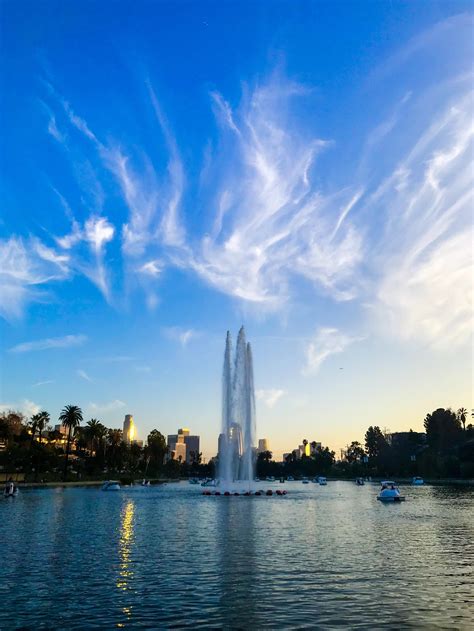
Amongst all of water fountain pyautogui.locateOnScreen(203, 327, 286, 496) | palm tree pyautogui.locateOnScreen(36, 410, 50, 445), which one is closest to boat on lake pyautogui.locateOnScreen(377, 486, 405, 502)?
water fountain pyautogui.locateOnScreen(203, 327, 286, 496)

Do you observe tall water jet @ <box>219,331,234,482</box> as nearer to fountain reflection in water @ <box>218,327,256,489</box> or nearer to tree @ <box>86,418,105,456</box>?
fountain reflection in water @ <box>218,327,256,489</box>

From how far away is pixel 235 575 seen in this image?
29.6m

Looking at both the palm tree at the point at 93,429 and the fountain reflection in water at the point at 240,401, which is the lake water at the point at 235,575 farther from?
the palm tree at the point at 93,429

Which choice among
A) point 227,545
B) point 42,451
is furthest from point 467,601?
point 42,451

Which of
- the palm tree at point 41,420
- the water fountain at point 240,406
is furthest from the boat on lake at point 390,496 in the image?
the palm tree at point 41,420

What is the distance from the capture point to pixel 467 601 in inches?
949

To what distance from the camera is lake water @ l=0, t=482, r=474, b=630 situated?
21766 millimetres

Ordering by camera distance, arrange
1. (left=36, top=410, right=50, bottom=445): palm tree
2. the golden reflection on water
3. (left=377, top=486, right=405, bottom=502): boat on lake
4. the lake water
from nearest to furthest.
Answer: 1. the lake water
2. the golden reflection on water
3. (left=377, top=486, right=405, bottom=502): boat on lake
4. (left=36, top=410, right=50, bottom=445): palm tree

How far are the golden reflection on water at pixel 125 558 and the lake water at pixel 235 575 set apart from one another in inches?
3.0

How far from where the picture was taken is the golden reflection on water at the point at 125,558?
2295 centimetres

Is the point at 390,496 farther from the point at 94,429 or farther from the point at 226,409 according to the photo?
the point at 94,429

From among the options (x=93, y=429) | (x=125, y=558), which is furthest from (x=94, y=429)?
(x=125, y=558)

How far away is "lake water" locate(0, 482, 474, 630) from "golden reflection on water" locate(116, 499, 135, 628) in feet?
0.25

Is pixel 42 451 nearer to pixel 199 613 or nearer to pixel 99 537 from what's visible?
pixel 99 537
